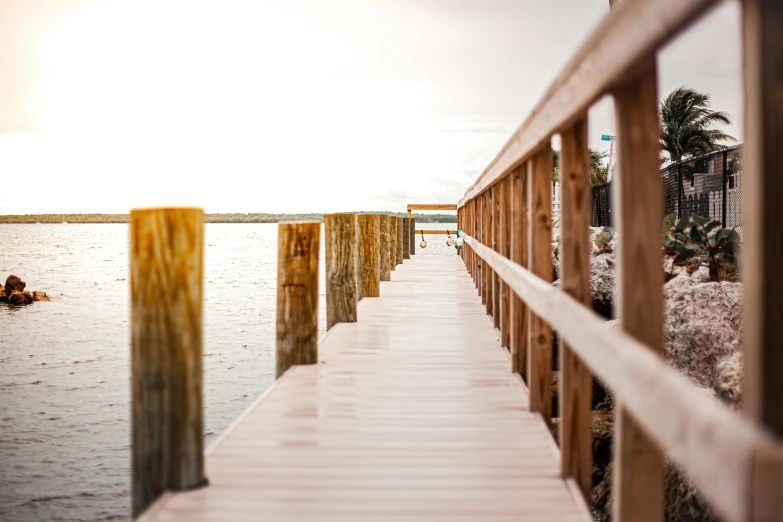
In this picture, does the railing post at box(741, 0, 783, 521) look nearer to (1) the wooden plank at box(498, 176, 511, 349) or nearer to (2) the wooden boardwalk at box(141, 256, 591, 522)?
(2) the wooden boardwalk at box(141, 256, 591, 522)

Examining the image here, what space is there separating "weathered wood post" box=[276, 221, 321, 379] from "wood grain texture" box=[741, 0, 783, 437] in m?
3.82

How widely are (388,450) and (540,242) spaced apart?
4.10ft

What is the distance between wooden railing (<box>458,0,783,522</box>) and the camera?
42.6 inches

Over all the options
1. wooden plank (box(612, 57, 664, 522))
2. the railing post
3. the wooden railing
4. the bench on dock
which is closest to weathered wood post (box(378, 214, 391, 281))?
the bench on dock

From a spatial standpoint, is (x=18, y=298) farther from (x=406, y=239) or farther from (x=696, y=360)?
(x=696, y=360)

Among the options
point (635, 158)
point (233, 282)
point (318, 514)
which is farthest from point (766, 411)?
point (233, 282)

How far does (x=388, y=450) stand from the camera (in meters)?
3.32

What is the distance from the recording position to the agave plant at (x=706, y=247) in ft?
25.8

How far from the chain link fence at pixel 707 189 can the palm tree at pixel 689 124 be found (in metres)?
23.9

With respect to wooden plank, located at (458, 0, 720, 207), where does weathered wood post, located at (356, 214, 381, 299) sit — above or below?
below

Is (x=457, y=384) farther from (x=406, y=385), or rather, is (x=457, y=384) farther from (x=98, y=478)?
(x=98, y=478)

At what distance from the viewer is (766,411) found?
1.11 metres

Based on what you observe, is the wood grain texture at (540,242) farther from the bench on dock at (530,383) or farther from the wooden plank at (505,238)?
the wooden plank at (505,238)

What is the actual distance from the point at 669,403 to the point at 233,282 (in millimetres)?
38444
